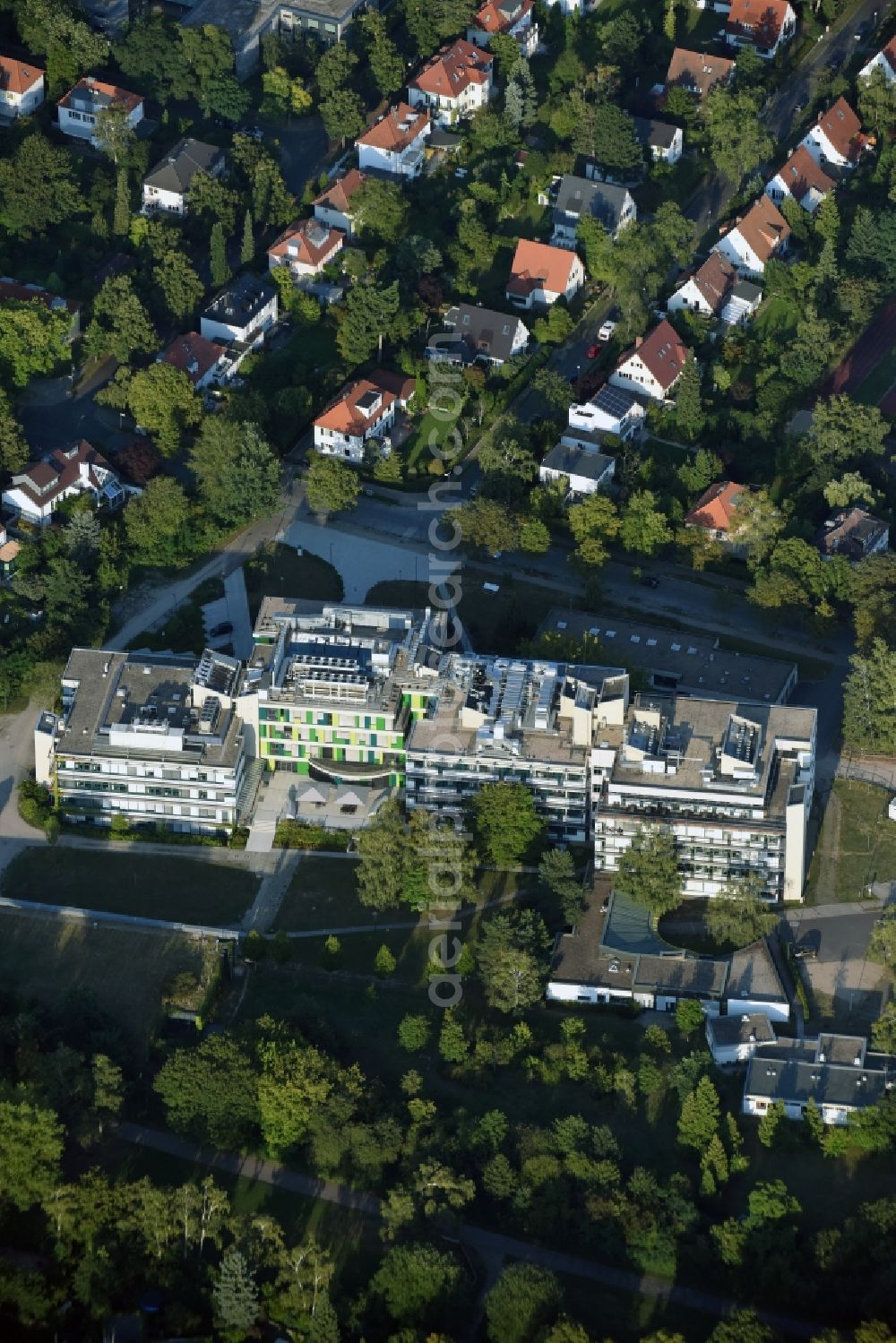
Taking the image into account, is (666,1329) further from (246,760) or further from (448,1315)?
(246,760)

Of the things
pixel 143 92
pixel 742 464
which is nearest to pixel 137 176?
pixel 143 92

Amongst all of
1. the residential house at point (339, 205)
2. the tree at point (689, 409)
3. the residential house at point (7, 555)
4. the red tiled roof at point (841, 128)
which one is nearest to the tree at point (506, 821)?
the residential house at point (7, 555)

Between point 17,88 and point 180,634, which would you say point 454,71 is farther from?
point 180,634

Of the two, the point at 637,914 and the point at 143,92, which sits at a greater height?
the point at 143,92

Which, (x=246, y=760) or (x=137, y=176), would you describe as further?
(x=137, y=176)

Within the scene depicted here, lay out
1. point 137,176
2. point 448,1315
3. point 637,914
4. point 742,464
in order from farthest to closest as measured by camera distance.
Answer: point 137,176
point 742,464
point 637,914
point 448,1315

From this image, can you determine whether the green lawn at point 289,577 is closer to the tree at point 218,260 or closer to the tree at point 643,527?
the tree at point 643,527

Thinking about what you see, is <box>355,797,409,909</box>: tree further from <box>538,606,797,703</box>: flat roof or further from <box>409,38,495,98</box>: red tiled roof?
<box>409,38,495,98</box>: red tiled roof
